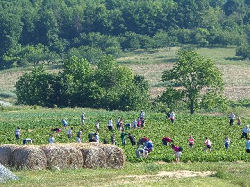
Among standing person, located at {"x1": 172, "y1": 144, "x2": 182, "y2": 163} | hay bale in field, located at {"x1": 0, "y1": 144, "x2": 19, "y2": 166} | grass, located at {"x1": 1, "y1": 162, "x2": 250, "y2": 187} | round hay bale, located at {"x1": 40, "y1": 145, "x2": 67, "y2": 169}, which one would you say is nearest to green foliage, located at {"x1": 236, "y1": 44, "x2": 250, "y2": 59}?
standing person, located at {"x1": 172, "y1": 144, "x2": 182, "y2": 163}

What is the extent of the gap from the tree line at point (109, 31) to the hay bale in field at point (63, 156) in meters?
112

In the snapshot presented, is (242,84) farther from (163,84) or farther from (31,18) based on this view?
(31,18)

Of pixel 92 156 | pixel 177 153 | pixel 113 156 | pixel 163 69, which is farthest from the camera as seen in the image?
pixel 163 69

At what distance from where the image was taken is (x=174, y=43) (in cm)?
16162

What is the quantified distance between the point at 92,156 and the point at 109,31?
149 m

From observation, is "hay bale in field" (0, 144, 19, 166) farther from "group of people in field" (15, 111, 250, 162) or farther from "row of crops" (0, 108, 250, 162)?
"group of people in field" (15, 111, 250, 162)

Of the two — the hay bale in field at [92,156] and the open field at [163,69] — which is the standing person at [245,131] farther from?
the open field at [163,69]

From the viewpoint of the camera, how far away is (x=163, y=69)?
134000 mm

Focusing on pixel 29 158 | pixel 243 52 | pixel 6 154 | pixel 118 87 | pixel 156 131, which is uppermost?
pixel 6 154

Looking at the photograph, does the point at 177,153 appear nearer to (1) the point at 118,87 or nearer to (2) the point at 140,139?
(2) the point at 140,139

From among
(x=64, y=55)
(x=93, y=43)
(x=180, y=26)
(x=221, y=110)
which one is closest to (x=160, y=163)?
(x=221, y=110)

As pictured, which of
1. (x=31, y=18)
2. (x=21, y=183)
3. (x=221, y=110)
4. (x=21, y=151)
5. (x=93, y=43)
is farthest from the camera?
(x=31, y=18)

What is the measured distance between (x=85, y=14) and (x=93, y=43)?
26.2 metres

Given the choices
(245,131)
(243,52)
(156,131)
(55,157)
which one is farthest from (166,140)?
(243,52)
